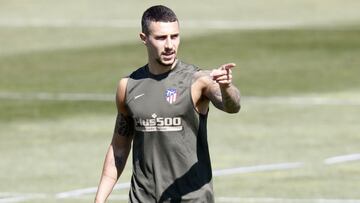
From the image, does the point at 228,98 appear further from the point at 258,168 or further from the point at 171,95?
the point at 258,168

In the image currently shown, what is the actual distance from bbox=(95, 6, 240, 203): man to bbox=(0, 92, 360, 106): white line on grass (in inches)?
468

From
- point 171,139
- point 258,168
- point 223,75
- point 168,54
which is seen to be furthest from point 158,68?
point 258,168

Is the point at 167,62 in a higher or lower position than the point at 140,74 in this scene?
higher

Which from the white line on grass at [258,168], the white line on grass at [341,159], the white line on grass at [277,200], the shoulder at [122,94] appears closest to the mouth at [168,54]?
the shoulder at [122,94]

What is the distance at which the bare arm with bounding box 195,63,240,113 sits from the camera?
9156 millimetres

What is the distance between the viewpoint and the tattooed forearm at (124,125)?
10.3 metres

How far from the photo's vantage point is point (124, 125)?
10.3 meters

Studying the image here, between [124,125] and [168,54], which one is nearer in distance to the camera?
[168,54]

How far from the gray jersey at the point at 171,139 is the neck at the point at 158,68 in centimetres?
3

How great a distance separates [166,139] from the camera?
32.9 ft

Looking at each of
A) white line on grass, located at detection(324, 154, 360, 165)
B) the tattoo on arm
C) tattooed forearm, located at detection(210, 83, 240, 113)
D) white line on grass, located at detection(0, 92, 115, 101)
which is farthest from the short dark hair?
white line on grass, located at detection(0, 92, 115, 101)

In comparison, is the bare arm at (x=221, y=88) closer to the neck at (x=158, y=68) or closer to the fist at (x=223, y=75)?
the fist at (x=223, y=75)

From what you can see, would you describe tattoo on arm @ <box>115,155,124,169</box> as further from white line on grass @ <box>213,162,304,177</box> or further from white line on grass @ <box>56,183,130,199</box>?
white line on grass @ <box>213,162,304,177</box>

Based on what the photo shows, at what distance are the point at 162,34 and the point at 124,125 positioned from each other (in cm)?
90
